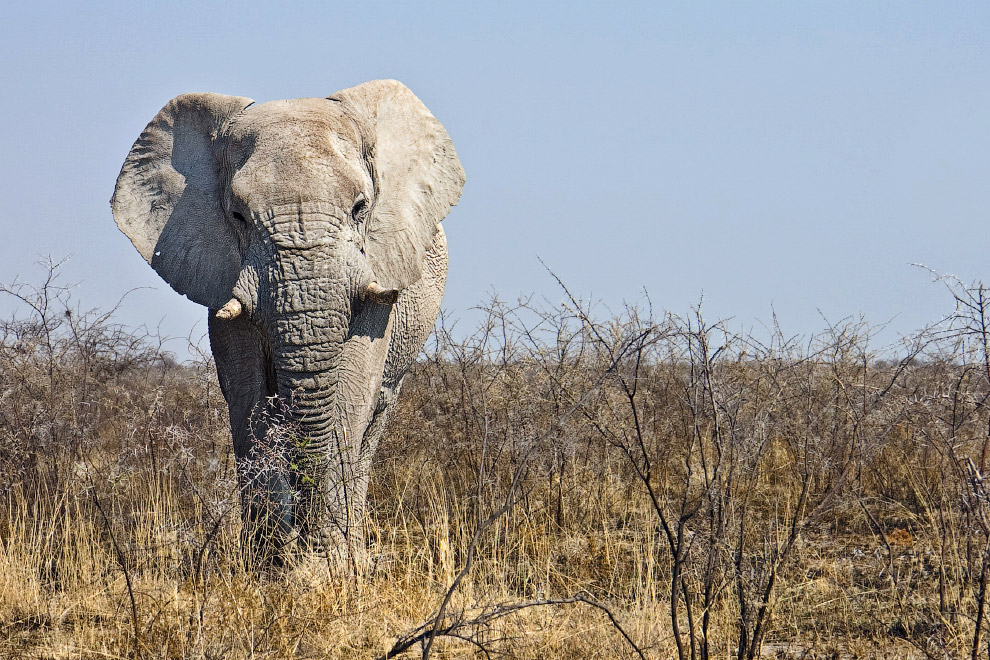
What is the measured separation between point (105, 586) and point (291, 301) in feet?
5.60

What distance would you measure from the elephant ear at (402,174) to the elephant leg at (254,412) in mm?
845

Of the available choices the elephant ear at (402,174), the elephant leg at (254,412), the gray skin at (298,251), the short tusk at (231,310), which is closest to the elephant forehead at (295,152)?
the gray skin at (298,251)

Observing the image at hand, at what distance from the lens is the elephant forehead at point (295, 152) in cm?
554

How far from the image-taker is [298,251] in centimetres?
544

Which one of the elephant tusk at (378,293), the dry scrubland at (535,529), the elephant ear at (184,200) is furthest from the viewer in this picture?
the elephant ear at (184,200)

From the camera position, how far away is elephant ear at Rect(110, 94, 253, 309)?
20.0 feet

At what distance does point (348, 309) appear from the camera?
5.66 metres

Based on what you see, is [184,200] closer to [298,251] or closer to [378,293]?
[298,251]

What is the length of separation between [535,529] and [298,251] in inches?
98.6

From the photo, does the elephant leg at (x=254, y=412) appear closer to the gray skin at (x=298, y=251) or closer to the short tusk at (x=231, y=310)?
the gray skin at (x=298, y=251)

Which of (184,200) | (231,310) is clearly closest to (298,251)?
(231,310)

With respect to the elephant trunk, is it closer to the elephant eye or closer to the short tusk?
the short tusk

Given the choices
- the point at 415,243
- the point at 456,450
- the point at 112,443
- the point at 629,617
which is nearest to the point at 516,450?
the point at 456,450

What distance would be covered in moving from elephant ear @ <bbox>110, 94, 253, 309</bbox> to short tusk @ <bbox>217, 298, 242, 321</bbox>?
19.1 inches
